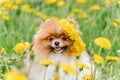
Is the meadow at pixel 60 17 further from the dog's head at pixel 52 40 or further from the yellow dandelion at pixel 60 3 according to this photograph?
the dog's head at pixel 52 40

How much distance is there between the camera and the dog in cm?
565

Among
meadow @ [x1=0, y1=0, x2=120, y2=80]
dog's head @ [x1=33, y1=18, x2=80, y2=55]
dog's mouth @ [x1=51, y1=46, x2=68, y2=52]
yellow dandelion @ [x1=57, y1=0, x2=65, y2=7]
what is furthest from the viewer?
yellow dandelion @ [x1=57, y1=0, x2=65, y2=7]

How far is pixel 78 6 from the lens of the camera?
1034 cm

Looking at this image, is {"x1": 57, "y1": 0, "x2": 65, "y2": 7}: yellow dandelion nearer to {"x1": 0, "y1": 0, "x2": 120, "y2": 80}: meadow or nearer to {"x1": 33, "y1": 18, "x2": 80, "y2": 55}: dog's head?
{"x1": 0, "y1": 0, "x2": 120, "y2": 80}: meadow

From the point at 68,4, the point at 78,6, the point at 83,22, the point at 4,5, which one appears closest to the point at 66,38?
the point at 4,5

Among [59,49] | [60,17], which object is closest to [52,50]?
[59,49]

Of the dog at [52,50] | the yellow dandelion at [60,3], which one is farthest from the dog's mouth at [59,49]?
the yellow dandelion at [60,3]

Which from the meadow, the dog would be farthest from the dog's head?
the meadow

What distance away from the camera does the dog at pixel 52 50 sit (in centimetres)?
565

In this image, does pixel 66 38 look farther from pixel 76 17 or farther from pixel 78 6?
pixel 78 6

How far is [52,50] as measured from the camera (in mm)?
5816

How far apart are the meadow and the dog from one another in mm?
961

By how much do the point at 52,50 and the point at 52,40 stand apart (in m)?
0.15

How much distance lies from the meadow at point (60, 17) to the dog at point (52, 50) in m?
0.96
